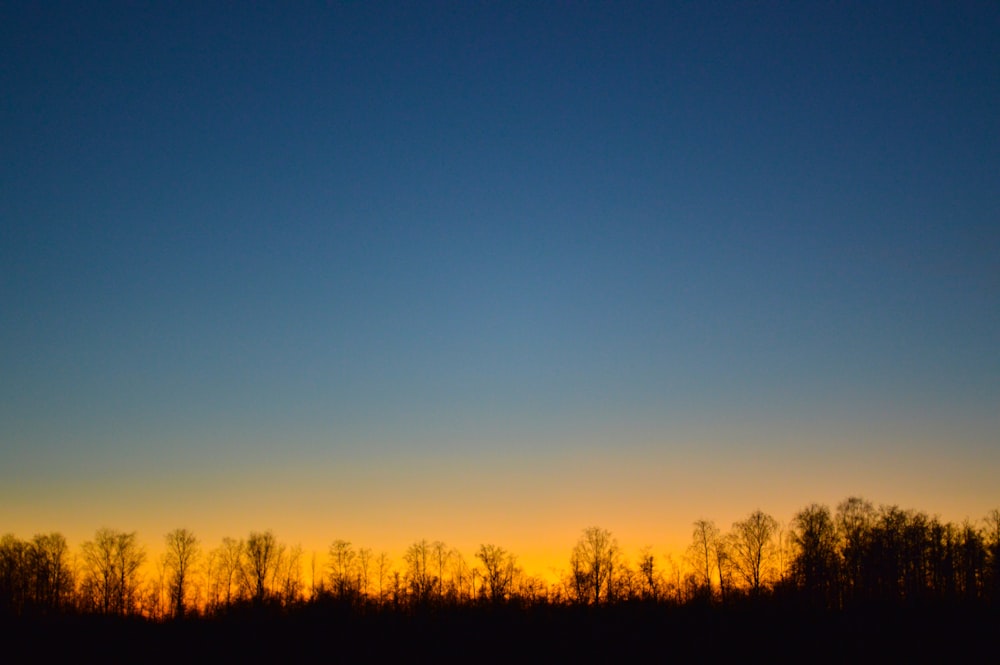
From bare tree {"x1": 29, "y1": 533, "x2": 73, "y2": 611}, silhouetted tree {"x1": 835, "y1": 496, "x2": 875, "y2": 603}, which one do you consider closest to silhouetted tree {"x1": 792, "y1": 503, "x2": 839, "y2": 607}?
silhouetted tree {"x1": 835, "y1": 496, "x2": 875, "y2": 603}

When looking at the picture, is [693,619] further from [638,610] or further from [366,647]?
[366,647]

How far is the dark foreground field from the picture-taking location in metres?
42.7

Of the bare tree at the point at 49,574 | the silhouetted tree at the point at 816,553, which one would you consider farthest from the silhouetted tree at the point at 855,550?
the bare tree at the point at 49,574

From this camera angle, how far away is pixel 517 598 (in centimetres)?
5712

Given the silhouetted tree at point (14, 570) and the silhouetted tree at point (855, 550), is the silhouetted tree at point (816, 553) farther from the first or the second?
the silhouetted tree at point (14, 570)

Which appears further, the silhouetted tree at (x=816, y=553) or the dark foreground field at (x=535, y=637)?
the silhouetted tree at (x=816, y=553)

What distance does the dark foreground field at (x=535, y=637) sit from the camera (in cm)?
4269

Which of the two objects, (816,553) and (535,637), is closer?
(535,637)

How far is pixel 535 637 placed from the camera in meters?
46.7

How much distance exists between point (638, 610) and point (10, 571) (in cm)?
7851

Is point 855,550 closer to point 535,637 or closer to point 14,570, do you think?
point 535,637

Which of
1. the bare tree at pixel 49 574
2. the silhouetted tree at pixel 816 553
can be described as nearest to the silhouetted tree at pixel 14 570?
the bare tree at pixel 49 574

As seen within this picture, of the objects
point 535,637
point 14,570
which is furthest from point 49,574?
point 535,637

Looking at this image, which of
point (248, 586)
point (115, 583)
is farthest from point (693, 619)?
point (115, 583)
